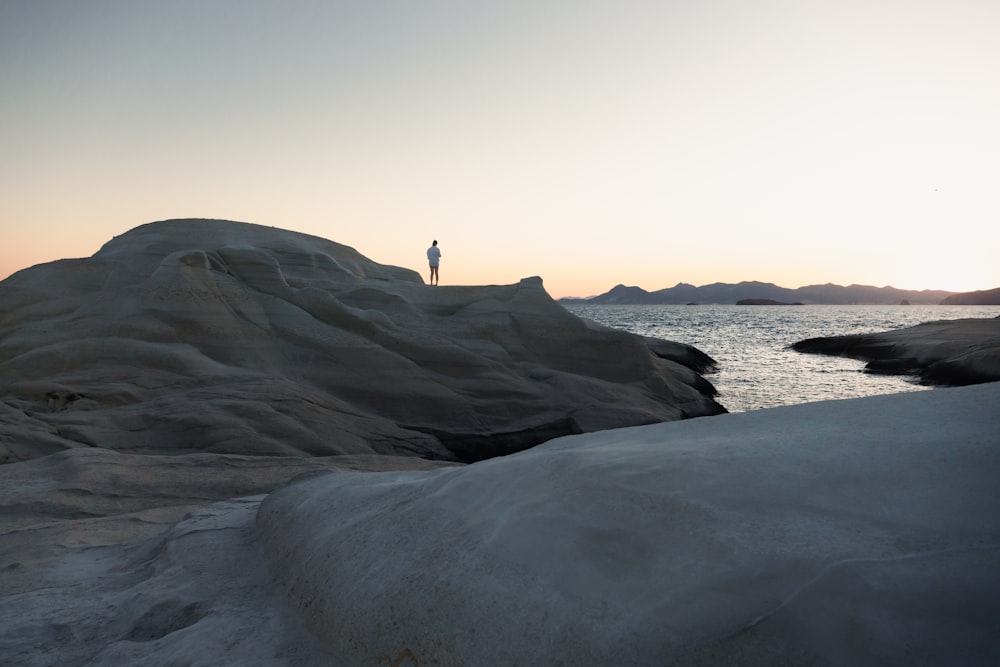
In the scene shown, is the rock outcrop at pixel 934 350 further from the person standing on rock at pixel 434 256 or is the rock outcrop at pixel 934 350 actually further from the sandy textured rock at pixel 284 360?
the person standing on rock at pixel 434 256

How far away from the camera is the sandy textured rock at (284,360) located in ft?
26.3

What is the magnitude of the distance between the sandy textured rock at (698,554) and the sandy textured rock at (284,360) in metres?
5.37

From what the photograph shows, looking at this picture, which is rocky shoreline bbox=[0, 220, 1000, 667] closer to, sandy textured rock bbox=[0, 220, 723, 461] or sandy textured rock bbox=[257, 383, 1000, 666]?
sandy textured rock bbox=[257, 383, 1000, 666]

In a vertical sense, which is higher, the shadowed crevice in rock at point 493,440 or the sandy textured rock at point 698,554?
the sandy textured rock at point 698,554

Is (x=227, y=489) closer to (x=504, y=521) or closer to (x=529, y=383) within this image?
(x=504, y=521)

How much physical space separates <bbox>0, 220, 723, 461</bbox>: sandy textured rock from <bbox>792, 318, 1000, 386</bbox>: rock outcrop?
1169 cm

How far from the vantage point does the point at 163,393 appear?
341 inches

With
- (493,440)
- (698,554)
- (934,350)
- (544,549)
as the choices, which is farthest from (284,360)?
(934,350)

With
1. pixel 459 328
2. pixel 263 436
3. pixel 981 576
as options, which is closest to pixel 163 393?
pixel 263 436

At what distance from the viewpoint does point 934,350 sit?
25.0 m

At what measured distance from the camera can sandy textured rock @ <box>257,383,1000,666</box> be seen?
1777 millimetres

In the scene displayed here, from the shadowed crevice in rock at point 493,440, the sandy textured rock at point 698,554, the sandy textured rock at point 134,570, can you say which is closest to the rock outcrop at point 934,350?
the shadowed crevice in rock at point 493,440

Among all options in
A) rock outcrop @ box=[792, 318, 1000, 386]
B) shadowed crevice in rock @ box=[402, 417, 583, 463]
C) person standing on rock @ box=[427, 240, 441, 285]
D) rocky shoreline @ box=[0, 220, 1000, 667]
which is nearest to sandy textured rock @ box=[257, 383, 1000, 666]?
rocky shoreline @ box=[0, 220, 1000, 667]

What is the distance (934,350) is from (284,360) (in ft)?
82.0
